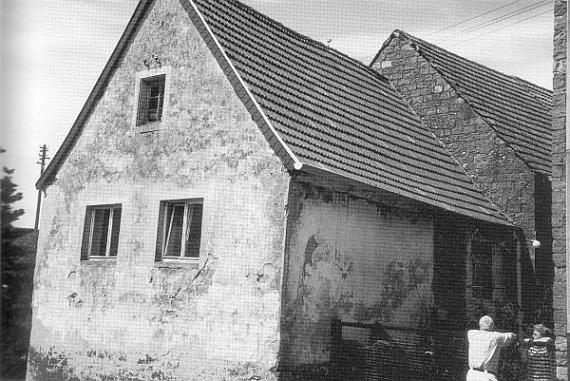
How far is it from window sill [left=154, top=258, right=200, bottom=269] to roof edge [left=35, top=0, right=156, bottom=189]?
3.39m

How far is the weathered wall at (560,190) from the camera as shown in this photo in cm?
820

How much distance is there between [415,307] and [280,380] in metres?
3.59

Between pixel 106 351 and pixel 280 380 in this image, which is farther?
pixel 106 351

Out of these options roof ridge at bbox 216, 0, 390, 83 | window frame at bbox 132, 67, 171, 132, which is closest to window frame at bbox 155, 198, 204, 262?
window frame at bbox 132, 67, 171, 132

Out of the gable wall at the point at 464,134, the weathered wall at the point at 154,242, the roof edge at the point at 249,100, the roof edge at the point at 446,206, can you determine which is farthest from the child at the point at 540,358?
the gable wall at the point at 464,134

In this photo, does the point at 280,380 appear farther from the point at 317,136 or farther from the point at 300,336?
the point at 317,136

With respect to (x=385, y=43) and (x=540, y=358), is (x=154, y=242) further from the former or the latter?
(x=385, y=43)

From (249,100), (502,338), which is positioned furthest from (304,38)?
(502,338)

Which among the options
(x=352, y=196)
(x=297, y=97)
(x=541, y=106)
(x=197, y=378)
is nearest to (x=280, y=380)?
(x=197, y=378)

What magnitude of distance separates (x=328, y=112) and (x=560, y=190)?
4821 mm

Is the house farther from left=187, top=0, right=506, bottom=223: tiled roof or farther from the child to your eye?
the child

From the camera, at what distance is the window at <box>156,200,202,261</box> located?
35.7ft

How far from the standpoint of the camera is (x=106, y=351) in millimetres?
11344

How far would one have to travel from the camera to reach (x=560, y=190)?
8344 mm
